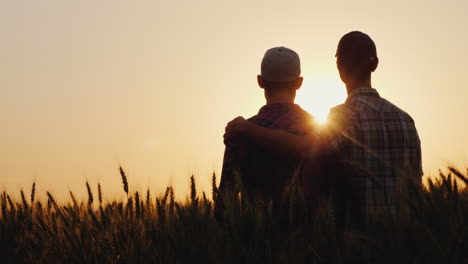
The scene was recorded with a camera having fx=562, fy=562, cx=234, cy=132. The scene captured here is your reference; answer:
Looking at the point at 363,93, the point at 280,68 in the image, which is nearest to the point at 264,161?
the point at 280,68

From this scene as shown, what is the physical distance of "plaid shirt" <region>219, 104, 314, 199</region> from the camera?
11.5 feet

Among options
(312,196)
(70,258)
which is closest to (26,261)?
(70,258)

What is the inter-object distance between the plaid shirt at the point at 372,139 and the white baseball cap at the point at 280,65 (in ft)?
1.55

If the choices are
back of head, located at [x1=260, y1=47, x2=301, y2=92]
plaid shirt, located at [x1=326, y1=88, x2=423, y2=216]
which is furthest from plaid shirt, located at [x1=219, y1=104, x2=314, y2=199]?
plaid shirt, located at [x1=326, y1=88, x2=423, y2=216]

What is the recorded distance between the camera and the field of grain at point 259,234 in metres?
1.95

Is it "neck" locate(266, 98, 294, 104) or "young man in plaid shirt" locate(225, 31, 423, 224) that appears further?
"neck" locate(266, 98, 294, 104)

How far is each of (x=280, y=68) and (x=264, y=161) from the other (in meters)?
0.61

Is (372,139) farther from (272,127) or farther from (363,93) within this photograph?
(272,127)

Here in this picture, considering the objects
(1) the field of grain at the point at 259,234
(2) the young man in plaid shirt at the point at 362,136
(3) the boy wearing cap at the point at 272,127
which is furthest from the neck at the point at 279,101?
(1) the field of grain at the point at 259,234

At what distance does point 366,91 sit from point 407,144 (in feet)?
1.32

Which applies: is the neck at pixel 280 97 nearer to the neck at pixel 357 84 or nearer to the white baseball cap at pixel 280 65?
the white baseball cap at pixel 280 65

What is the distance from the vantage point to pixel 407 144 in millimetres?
3316

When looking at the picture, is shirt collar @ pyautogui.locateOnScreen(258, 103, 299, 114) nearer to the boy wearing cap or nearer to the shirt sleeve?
the boy wearing cap

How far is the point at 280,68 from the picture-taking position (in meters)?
3.64
